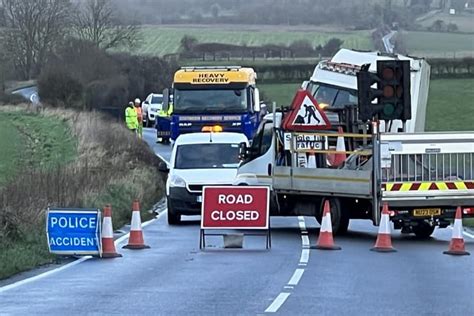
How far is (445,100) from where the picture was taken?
68500mm

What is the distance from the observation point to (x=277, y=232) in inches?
922

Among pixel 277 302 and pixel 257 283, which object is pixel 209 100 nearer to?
pixel 257 283

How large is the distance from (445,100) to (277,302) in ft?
186

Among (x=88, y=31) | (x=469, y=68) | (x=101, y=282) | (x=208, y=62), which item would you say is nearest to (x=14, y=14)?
(x=88, y=31)

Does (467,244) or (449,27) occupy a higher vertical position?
(449,27)

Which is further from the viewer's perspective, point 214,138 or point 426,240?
point 214,138

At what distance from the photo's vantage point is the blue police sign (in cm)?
1773

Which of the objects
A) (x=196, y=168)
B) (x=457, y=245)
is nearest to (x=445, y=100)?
(x=196, y=168)

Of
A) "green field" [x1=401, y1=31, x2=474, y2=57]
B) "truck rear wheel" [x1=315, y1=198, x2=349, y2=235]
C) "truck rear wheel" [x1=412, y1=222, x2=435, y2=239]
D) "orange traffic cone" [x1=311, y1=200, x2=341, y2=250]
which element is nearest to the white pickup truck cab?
"truck rear wheel" [x1=315, y1=198, x2=349, y2=235]

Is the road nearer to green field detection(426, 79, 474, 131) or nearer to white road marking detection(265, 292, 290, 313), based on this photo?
white road marking detection(265, 292, 290, 313)

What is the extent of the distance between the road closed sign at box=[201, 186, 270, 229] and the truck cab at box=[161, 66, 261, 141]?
15344 mm

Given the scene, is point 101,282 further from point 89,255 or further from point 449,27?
point 449,27

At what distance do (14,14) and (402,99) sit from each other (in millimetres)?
→ 76879

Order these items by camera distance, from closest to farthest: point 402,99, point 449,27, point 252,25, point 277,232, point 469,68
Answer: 1. point 402,99
2. point 277,232
3. point 449,27
4. point 469,68
5. point 252,25
